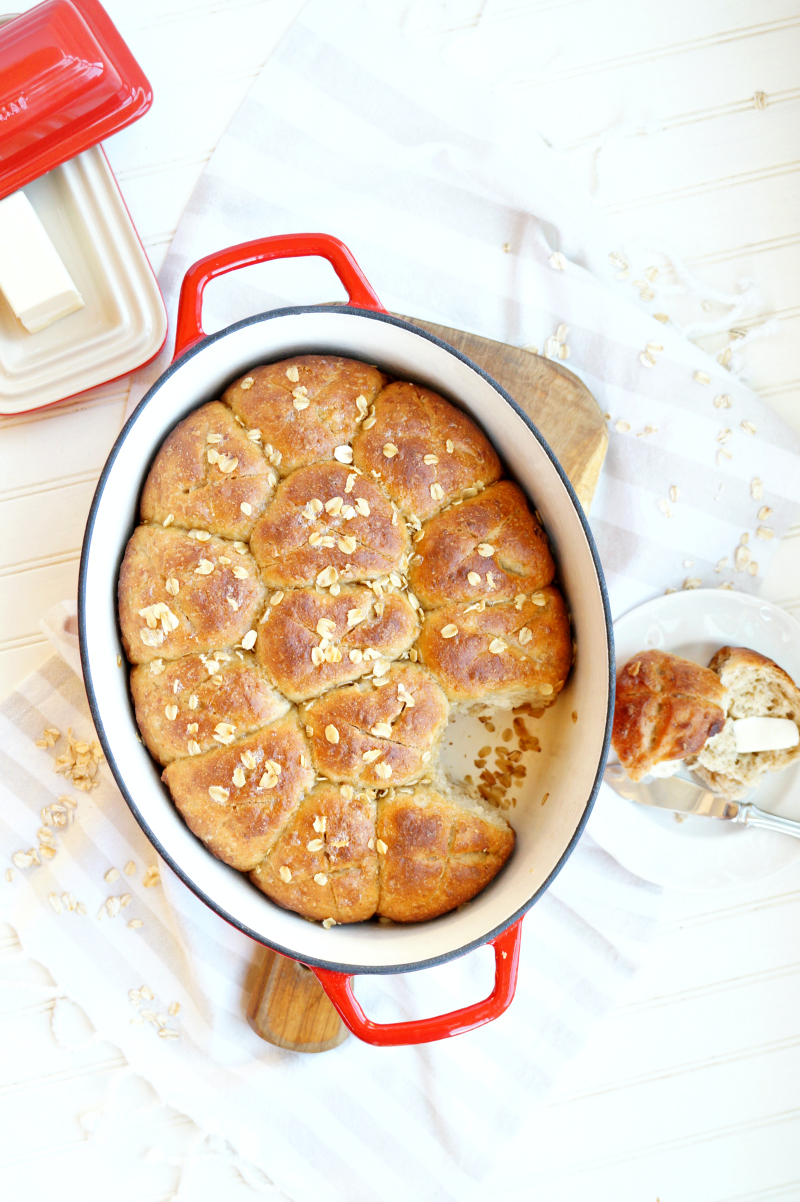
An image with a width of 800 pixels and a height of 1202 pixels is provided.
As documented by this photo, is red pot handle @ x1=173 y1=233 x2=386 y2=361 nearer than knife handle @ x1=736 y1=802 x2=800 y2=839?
Yes

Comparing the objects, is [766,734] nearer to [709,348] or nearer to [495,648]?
[495,648]

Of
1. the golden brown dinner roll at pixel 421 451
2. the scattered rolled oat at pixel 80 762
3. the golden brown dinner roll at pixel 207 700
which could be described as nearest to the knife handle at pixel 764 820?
the golden brown dinner roll at pixel 421 451

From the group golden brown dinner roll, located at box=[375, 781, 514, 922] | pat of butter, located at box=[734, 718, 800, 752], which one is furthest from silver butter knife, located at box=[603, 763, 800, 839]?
golden brown dinner roll, located at box=[375, 781, 514, 922]

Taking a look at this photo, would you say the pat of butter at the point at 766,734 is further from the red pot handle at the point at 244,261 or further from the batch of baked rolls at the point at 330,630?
the red pot handle at the point at 244,261

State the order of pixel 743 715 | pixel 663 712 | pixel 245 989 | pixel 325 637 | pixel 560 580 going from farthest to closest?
pixel 245 989 < pixel 743 715 < pixel 663 712 < pixel 560 580 < pixel 325 637

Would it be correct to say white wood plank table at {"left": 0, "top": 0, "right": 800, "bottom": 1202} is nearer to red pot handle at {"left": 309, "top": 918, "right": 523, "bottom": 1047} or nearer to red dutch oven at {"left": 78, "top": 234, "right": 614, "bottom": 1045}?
red dutch oven at {"left": 78, "top": 234, "right": 614, "bottom": 1045}

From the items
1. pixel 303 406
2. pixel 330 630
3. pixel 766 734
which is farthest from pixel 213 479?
pixel 766 734
